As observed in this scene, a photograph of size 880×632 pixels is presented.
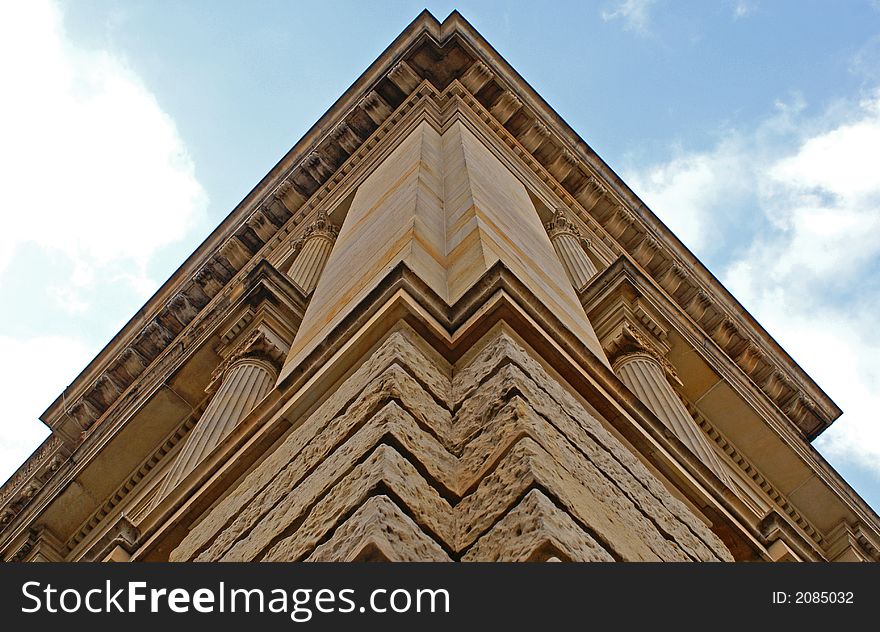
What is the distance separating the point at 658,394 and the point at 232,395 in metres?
4.37

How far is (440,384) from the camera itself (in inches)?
206

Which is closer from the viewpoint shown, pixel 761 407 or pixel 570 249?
pixel 570 249

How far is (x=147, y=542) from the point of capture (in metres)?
5.55

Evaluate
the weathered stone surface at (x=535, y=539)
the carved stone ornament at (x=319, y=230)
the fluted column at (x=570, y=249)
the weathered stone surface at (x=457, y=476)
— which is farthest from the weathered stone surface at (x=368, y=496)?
the carved stone ornament at (x=319, y=230)

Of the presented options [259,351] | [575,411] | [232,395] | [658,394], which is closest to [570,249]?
[658,394]

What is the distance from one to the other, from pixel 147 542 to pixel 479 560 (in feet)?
8.13

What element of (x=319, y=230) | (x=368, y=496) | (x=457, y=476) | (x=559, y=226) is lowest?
(x=368, y=496)

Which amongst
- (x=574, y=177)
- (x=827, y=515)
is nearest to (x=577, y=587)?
(x=827, y=515)

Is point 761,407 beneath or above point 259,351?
above

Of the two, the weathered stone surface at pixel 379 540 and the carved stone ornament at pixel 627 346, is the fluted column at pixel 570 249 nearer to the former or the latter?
the carved stone ornament at pixel 627 346

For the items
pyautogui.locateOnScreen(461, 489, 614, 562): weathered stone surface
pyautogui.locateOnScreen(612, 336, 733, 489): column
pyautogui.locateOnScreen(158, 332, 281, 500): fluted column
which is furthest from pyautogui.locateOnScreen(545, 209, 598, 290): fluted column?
pyautogui.locateOnScreen(461, 489, 614, 562): weathered stone surface

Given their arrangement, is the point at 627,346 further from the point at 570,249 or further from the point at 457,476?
the point at 457,476

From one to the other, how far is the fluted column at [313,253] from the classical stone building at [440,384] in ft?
0.17

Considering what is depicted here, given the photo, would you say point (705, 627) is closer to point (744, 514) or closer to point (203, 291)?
point (744, 514)
